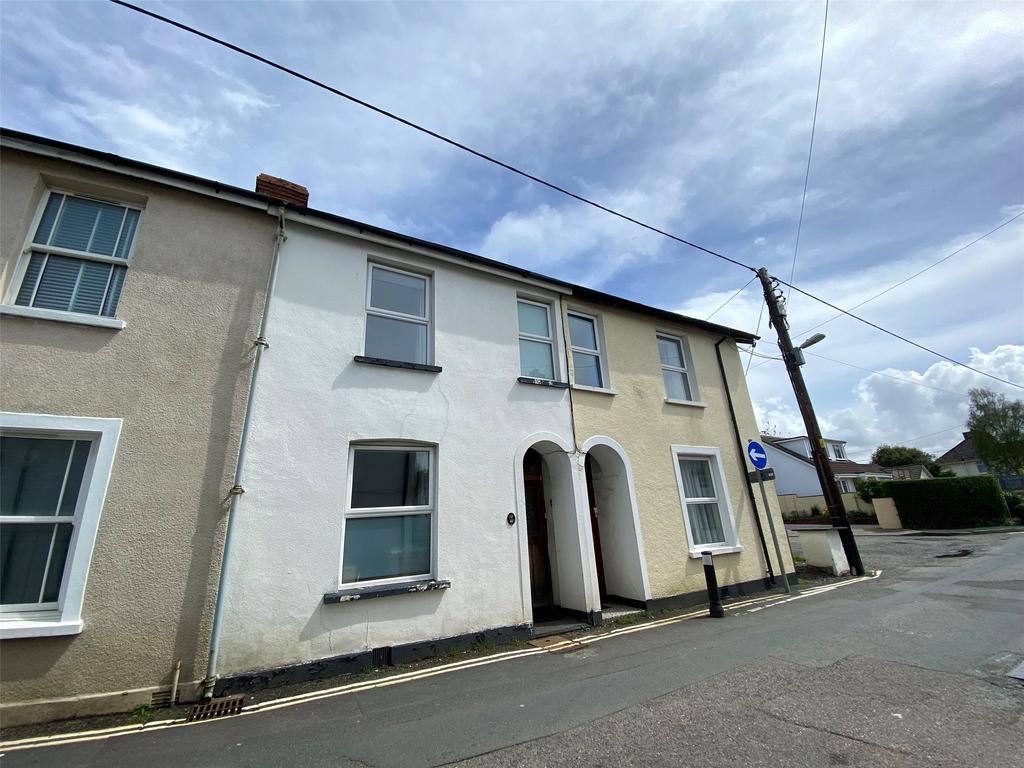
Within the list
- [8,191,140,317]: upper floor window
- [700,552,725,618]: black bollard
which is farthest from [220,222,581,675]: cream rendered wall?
[700,552,725,618]: black bollard

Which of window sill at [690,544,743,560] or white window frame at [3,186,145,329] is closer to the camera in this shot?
white window frame at [3,186,145,329]

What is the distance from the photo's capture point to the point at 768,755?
298 centimetres

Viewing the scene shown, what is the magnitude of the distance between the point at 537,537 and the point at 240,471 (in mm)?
4894

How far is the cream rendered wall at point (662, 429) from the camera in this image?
26.2 feet

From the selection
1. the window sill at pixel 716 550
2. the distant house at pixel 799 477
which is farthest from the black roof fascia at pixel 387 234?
the distant house at pixel 799 477

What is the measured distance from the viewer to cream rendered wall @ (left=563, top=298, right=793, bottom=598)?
7.97 m

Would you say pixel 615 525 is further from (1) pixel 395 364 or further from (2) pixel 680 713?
(1) pixel 395 364

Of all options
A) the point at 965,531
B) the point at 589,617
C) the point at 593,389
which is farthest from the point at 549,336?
the point at 965,531

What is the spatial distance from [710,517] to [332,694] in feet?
24.8

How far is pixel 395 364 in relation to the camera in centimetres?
631

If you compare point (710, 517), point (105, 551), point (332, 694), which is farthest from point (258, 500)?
point (710, 517)

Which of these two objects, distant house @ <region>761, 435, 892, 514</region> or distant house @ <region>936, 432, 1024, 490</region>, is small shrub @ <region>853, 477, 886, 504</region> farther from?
distant house @ <region>936, 432, 1024, 490</region>

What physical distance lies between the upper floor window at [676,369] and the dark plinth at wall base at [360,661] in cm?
610

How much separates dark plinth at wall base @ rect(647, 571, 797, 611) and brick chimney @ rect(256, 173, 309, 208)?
8.89 meters
